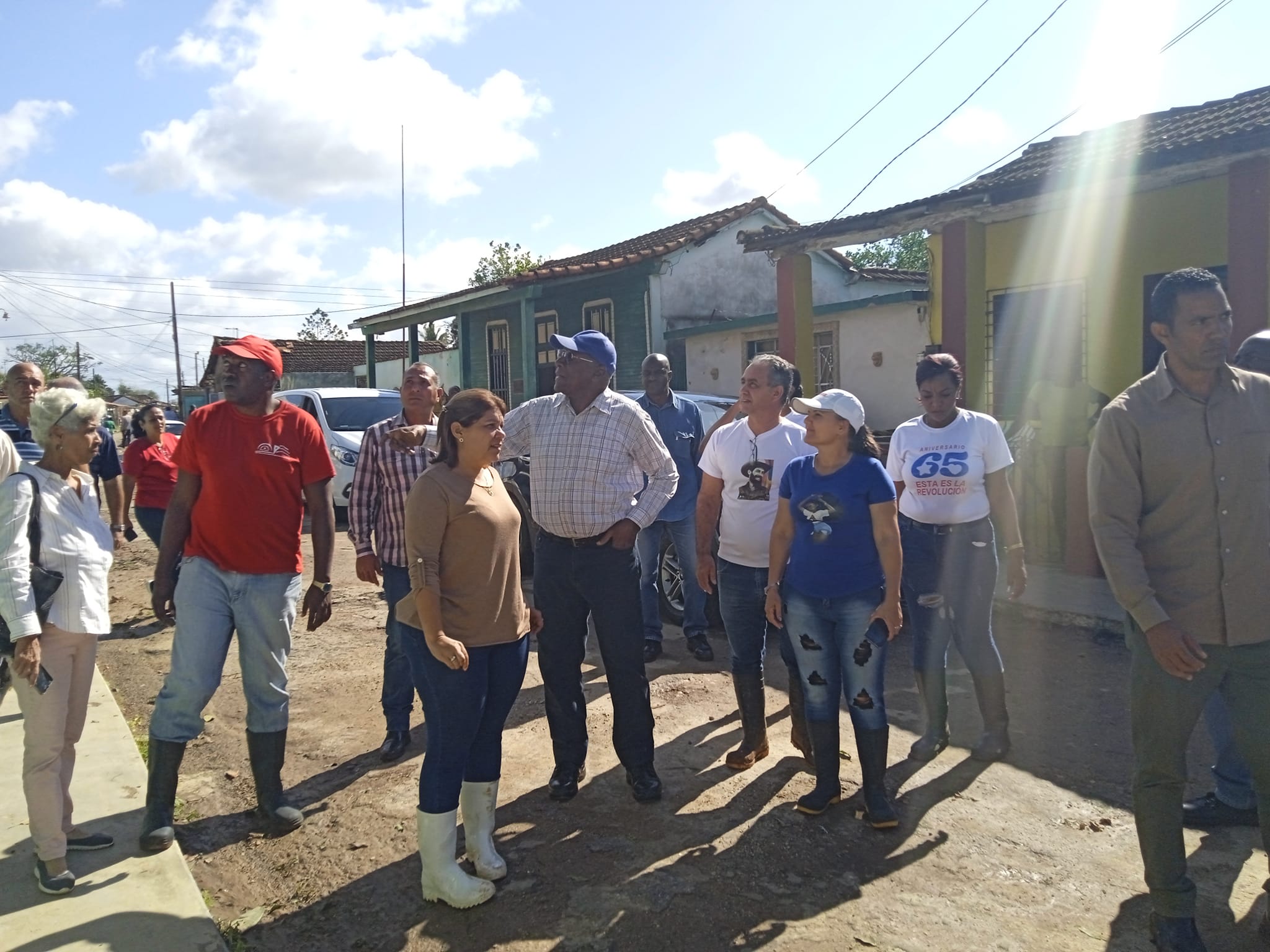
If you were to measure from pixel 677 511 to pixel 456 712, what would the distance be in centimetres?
340

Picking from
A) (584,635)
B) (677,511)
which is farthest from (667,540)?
(584,635)

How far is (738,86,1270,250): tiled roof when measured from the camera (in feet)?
23.6

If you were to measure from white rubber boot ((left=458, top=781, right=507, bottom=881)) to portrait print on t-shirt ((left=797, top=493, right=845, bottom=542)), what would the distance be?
1521 millimetres

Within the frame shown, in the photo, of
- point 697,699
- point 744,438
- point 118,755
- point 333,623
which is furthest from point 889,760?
point 333,623

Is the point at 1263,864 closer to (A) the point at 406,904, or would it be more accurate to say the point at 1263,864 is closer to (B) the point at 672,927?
(B) the point at 672,927

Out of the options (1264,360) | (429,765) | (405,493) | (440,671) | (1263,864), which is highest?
(1264,360)

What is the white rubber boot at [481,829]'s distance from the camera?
10.8 ft

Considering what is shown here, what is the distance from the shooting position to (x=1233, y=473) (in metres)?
2.73

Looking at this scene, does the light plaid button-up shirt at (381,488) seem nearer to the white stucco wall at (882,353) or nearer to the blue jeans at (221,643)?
the blue jeans at (221,643)

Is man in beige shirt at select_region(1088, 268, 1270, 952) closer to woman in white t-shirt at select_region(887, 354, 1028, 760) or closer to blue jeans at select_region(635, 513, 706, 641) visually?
woman in white t-shirt at select_region(887, 354, 1028, 760)

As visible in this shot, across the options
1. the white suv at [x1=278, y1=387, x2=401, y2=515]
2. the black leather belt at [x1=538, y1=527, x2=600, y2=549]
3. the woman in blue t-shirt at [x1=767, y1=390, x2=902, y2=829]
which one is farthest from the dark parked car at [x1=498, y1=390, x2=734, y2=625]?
the white suv at [x1=278, y1=387, x2=401, y2=515]

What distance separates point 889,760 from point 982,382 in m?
6.57

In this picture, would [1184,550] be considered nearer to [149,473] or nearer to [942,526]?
[942,526]

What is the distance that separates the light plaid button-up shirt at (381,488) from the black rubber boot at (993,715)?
2785 millimetres
